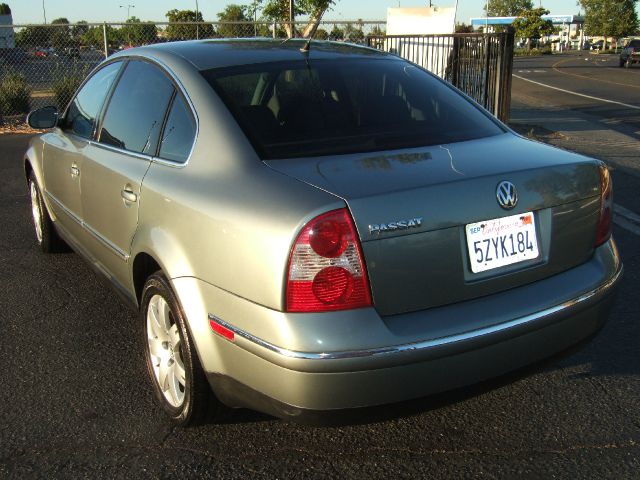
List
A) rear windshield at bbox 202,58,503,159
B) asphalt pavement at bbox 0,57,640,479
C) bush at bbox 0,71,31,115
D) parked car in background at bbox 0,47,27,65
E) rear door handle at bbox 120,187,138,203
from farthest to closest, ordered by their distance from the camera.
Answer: parked car in background at bbox 0,47,27,65, bush at bbox 0,71,31,115, rear door handle at bbox 120,187,138,203, rear windshield at bbox 202,58,503,159, asphalt pavement at bbox 0,57,640,479

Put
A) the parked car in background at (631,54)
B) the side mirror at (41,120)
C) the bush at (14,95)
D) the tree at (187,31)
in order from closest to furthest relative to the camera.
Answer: the side mirror at (41,120) → the tree at (187,31) → the bush at (14,95) → the parked car in background at (631,54)

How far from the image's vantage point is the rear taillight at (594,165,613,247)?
2.81 metres

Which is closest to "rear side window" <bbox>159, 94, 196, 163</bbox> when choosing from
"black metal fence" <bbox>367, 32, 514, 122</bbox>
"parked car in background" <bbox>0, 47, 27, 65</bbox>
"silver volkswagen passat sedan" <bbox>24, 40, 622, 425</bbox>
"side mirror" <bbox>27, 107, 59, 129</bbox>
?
"silver volkswagen passat sedan" <bbox>24, 40, 622, 425</bbox>

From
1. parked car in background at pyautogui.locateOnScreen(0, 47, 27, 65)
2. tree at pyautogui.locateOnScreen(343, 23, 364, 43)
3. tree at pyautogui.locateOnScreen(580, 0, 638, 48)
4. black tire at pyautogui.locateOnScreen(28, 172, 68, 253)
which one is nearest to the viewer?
black tire at pyautogui.locateOnScreen(28, 172, 68, 253)

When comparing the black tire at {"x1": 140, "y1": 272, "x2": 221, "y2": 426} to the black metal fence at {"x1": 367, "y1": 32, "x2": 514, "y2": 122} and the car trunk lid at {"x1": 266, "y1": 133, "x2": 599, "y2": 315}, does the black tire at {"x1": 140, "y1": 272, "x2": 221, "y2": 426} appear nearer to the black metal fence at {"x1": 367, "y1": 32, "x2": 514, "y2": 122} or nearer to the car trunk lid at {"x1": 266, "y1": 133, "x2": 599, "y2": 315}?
the car trunk lid at {"x1": 266, "y1": 133, "x2": 599, "y2": 315}

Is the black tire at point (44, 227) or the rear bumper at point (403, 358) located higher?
the rear bumper at point (403, 358)

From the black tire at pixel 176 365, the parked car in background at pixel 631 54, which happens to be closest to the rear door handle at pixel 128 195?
the black tire at pixel 176 365

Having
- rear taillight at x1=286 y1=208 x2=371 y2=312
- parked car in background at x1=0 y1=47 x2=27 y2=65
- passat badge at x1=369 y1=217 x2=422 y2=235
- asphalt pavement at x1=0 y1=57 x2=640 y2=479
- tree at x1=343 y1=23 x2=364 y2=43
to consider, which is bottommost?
asphalt pavement at x1=0 y1=57 x2=640 y2=479

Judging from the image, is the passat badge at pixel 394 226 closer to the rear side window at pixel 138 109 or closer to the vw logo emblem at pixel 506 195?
the vw logo emblem at pixel 506 195

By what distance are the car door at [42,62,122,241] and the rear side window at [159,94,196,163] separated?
1.00 metres

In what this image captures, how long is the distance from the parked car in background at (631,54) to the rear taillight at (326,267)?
43352 mm

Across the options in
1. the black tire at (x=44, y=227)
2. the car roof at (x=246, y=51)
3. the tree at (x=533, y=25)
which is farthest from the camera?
the tree at (x=533, y=25)

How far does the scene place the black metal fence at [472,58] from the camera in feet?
32.1

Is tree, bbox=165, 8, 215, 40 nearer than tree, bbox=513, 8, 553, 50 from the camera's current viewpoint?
Yes
